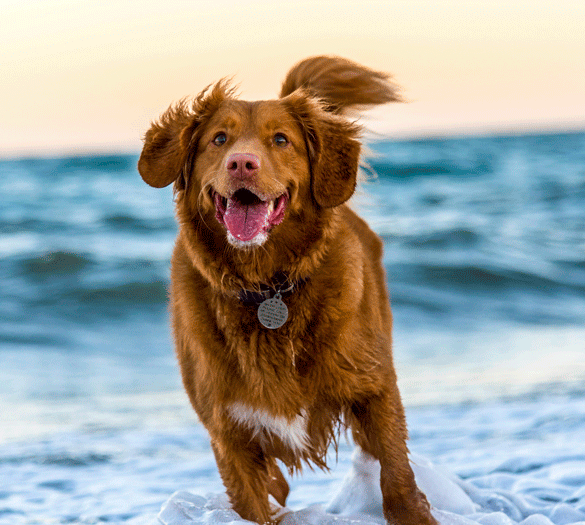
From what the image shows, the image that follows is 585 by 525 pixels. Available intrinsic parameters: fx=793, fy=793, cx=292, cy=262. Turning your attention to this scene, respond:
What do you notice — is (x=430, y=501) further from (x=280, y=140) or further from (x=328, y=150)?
(x=280, y=140)

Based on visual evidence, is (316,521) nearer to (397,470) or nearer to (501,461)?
(397,470)

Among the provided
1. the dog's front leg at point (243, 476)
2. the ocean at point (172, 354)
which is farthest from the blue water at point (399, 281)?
the dog's front leg at point (243, 476)

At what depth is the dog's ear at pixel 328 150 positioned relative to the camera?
3414mm

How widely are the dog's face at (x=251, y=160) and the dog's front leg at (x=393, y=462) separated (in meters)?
0.87

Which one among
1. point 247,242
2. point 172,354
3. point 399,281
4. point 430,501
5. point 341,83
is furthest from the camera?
point 399,281

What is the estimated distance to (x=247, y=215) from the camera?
3.23 metres

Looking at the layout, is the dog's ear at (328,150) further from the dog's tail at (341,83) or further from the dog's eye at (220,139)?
the dog's tail at (341,83)

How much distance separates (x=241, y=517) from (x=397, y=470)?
728 mm

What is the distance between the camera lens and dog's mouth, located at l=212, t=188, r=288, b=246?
3.19m

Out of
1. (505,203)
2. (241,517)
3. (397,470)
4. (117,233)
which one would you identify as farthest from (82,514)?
(505,203)

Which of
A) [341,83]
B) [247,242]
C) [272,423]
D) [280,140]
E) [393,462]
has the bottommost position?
[393,462]

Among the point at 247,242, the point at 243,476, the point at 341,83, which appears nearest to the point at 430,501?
the point at 243,476

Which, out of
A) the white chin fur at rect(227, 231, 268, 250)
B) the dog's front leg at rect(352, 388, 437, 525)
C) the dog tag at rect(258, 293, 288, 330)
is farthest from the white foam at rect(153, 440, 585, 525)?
the white chin fur at rect(227, 231, 268, 250)

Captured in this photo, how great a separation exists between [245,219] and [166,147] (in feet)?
1.97
